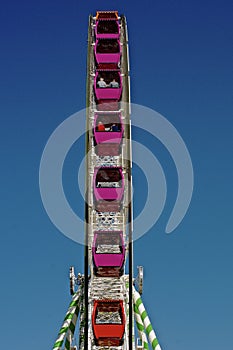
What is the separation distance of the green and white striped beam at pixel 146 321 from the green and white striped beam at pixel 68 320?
9.22 feet

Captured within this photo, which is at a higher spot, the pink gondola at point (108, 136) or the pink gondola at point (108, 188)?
the pink gondola at point (108, 136)

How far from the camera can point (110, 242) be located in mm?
33812

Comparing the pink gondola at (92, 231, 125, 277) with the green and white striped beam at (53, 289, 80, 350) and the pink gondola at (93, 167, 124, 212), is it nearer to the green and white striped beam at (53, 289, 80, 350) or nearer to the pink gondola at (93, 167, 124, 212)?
the pink gondola at (93, 167, 124, 212)

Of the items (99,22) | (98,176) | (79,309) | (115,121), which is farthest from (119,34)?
(79,309)

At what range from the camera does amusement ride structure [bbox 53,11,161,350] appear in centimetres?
3234

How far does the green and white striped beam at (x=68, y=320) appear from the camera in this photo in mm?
34875

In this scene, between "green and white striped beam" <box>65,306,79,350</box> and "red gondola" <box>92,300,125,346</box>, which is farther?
"green and white striped beam" <box>65,306,79,350</box>

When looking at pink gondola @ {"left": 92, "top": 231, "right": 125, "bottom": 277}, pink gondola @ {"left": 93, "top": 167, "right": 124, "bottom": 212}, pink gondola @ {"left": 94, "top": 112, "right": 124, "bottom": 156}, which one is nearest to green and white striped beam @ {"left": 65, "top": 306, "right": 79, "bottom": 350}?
pink gondola @ {"left": 92, "top": 231, "right": 125, "bottom": 277}

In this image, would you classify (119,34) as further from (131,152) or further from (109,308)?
(109,308)

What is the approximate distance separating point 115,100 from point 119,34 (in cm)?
332

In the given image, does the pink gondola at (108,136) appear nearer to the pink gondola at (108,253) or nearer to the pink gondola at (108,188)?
the pink gondola at (108,188)

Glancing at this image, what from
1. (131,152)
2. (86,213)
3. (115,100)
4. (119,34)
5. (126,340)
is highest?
(119,34)

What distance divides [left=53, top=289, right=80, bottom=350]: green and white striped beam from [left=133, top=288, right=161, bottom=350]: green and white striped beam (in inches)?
111

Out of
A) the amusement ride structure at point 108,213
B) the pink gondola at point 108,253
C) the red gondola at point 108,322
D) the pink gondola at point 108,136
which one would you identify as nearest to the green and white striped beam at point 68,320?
the amusement ride structure at point 108,213
